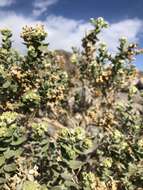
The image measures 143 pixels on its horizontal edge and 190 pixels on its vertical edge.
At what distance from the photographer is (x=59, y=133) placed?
866cm

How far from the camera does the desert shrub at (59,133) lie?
339 inches

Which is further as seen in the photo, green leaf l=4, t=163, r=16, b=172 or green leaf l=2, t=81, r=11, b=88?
green leaf l=2, t=81, r=11, b=88

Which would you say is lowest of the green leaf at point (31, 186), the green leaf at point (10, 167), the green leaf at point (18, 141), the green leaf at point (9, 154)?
the green leaf at point (31, 186)

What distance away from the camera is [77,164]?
28.6 ft

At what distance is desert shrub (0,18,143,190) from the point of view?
8609 mm

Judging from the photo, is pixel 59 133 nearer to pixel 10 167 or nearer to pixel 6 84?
pixel 10 167

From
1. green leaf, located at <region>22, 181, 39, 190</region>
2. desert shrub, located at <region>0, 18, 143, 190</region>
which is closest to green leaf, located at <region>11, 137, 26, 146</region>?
desert shrub, located at <region>0, 18, 143, 190</region>

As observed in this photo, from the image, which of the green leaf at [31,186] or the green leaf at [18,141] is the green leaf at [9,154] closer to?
the green leaf at [18,141]

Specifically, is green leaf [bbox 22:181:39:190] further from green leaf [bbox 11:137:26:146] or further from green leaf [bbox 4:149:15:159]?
green leaf [bbox 11:137:26:146]

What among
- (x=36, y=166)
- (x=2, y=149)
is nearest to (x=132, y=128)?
(x=36, y=166)

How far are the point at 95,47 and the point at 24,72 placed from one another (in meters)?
3.59

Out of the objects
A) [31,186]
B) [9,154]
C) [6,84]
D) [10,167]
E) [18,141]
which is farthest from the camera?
[6,84]

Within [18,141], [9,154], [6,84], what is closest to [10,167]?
[9,154]

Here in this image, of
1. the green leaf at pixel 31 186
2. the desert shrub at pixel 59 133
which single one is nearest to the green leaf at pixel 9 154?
the desert shrub at pixel 59 133
